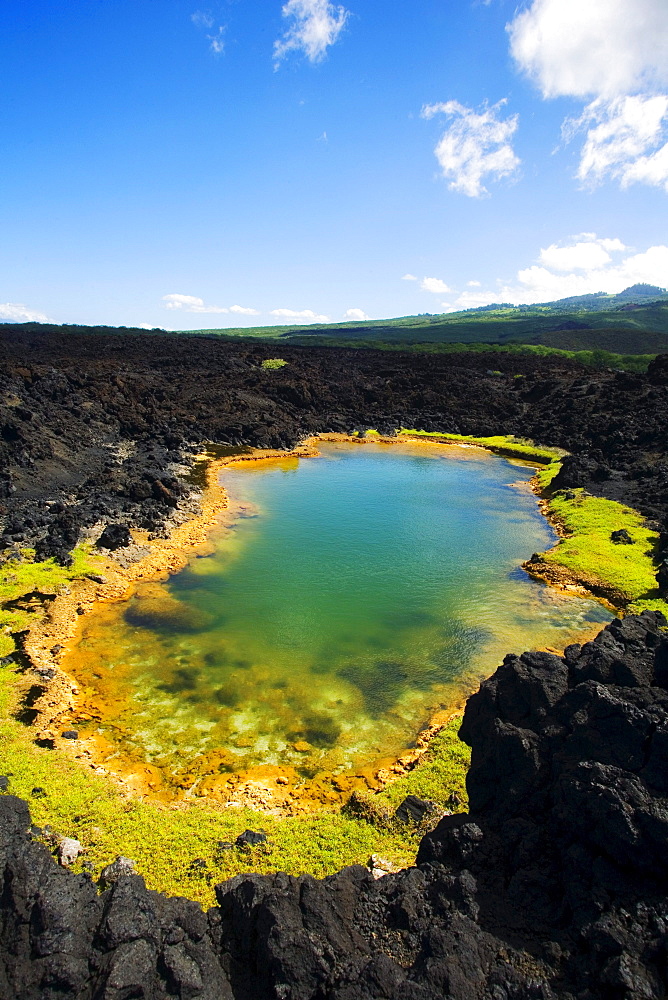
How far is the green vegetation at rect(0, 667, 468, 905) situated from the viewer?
1058 centimetres

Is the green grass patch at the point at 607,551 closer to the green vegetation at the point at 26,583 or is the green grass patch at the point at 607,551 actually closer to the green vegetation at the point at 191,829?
the green vegetation at the point at 191,829

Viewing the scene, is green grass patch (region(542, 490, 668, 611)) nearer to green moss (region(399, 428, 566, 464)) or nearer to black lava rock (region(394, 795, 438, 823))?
black lava rock (region(394, 795, 438, 823))

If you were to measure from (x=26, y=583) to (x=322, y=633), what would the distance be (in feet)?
38.7

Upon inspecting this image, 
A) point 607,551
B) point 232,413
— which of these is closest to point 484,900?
point 607,551

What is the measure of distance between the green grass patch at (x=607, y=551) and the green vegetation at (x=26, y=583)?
21.9 m

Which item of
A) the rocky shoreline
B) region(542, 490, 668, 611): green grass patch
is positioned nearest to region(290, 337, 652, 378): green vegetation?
region(542, 490, 668, 611): green grass patch

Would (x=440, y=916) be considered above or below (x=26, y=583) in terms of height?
above

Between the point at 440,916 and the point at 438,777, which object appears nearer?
the point at 440,916

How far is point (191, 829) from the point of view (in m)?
11.5

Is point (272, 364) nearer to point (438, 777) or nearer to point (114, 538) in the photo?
point (114, 538)

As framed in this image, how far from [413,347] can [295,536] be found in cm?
10104

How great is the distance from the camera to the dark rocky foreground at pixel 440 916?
7258mm

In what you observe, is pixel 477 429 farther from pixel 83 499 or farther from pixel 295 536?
pixel 83 499

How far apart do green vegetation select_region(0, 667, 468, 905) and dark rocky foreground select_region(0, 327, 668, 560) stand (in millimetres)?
13523
